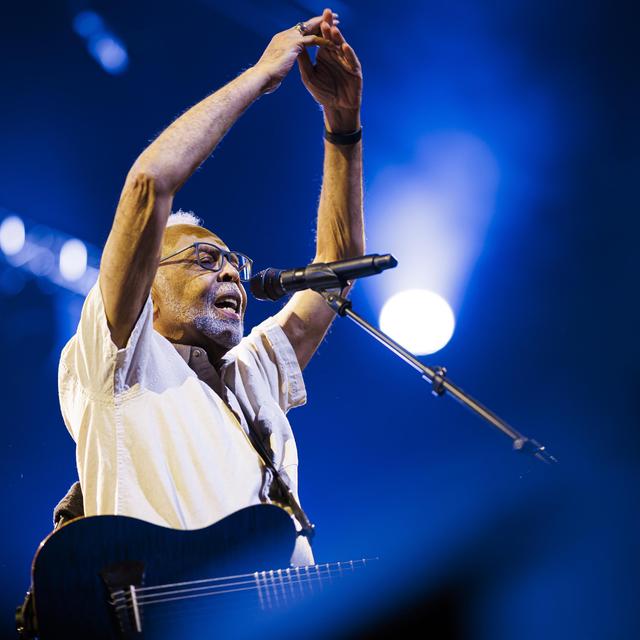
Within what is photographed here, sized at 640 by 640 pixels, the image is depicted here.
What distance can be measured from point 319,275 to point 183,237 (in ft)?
2.94

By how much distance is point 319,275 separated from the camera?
7.55ft

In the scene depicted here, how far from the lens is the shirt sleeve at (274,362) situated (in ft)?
9.60

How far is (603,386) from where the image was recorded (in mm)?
4211

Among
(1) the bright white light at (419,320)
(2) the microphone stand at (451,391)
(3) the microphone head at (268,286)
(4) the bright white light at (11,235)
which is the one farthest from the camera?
(1) the bright white light at (419,320)

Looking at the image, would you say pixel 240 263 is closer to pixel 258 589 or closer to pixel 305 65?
pixel 305 65

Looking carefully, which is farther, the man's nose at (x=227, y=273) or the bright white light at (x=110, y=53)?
the bright white light at (x=110, y=53)

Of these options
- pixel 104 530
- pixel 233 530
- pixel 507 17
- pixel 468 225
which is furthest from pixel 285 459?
pixel 507 17

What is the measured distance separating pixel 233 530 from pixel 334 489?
8.00ft

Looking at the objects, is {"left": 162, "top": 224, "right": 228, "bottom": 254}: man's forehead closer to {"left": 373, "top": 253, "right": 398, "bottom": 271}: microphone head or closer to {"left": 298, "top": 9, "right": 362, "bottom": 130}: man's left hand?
{"left": 298, "top": 9, "right": 362, "bottom": 130}: man's left hand

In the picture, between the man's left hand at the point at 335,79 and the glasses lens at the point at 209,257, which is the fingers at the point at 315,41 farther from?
the glasses lens at the point at 209,257

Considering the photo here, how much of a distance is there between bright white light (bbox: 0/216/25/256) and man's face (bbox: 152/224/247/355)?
4.15ft

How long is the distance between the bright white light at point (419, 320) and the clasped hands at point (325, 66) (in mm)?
1690

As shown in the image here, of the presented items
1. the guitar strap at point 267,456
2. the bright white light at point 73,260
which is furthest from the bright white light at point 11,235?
the guitar strap at point 267,456

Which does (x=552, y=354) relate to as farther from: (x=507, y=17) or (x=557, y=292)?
(x=507, y=17)
